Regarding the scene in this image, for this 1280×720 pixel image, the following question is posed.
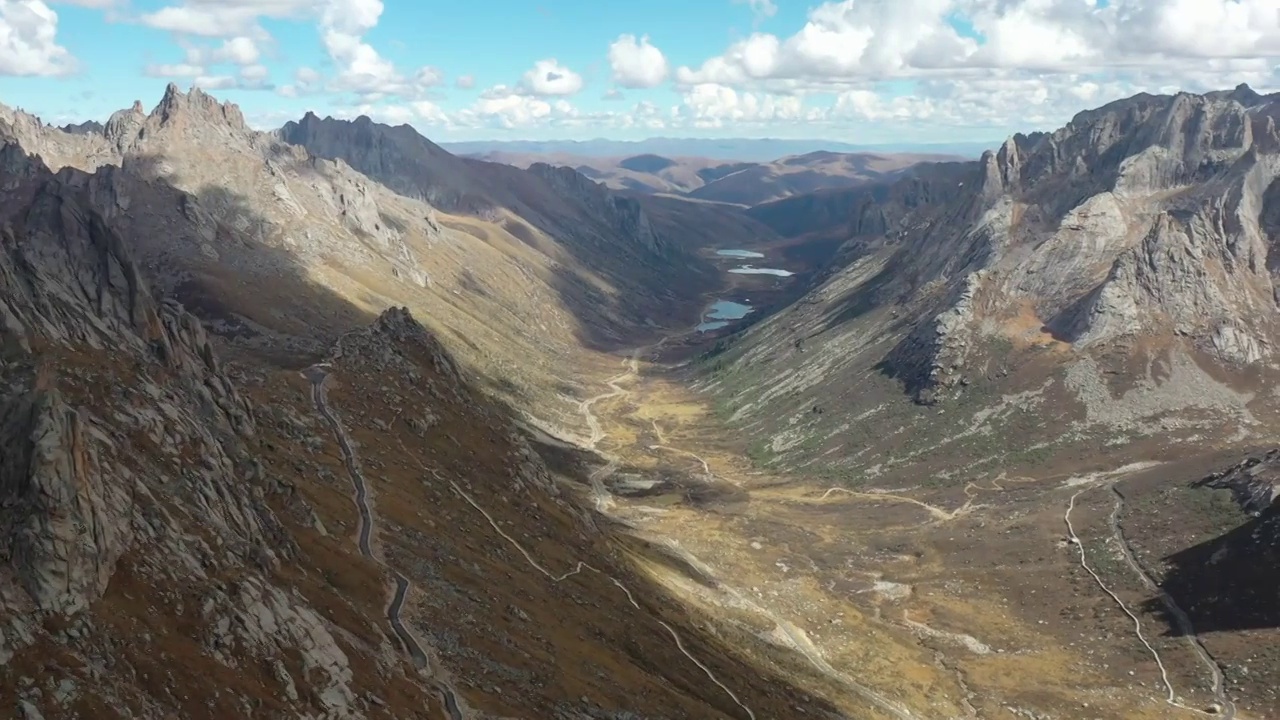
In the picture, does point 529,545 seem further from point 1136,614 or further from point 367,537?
point 1136,614

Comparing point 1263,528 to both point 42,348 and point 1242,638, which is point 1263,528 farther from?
point 42,348

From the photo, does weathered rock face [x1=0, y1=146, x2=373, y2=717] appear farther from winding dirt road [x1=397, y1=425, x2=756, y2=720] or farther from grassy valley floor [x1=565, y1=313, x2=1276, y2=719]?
grassy valley floor [x1=565, y1=313, x2=1276, y2=719]

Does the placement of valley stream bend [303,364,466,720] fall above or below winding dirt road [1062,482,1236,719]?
above

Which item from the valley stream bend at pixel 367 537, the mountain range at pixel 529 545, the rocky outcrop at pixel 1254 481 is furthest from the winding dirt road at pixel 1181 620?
the valley stream bend at pixel 367 537

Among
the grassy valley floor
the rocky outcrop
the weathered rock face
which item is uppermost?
the weathered rock face

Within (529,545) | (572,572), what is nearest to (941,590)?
(572,572)

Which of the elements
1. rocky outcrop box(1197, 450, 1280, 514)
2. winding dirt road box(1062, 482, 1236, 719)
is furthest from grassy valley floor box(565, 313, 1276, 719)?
rocky outcrop box(1197, 450, 1280, 514)

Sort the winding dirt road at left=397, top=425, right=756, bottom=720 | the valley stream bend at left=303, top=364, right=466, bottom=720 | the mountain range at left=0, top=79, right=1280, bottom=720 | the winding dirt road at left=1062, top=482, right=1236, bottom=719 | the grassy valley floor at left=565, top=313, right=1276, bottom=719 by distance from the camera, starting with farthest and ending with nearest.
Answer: the grassy valley floor at left=565, top=313, right=1276, bottom=719 → the winding dirt road at left=1062, top=482, right=1236, bottom=719 → the winding dirt road at left=397, top=425, right=756, bottom=720 → the valley stream bend at left=303, top=364, right=466, bottom=720 → the mountain range at left=0, top=79, right=1280, bottom=720
